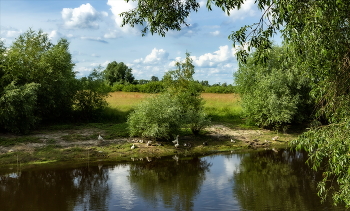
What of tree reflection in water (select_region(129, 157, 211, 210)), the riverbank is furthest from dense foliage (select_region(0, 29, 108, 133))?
tree reflection in water (select_region(129, 157, 211, 210))

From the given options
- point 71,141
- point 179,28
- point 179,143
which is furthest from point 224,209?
point 71,141

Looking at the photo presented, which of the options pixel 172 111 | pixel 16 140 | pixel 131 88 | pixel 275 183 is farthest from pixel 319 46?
pixel 131 88

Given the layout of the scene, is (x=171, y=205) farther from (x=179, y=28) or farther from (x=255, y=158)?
(x=255, y=158)

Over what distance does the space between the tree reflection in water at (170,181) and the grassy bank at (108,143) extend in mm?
2369

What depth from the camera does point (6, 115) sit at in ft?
71.9

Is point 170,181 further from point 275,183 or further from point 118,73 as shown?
point 118,73

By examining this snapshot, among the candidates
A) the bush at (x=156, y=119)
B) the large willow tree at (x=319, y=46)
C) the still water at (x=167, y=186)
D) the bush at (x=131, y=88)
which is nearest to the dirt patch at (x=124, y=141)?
the bush at (x=156, y=119)

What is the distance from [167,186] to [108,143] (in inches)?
351

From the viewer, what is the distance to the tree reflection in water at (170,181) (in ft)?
43.9

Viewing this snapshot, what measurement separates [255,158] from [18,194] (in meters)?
14.2

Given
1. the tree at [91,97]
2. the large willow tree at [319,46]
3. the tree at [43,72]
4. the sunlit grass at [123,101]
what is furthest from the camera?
the sunlit grass at [123,101]

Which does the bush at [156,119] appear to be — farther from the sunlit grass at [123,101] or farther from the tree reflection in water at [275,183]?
the sunlit grass at [123,101]

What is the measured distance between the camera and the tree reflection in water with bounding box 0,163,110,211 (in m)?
12.8

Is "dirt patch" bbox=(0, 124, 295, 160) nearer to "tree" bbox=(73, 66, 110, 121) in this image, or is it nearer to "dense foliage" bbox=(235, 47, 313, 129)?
"dense foliage" bbox=(235, 47, 313, 129)
